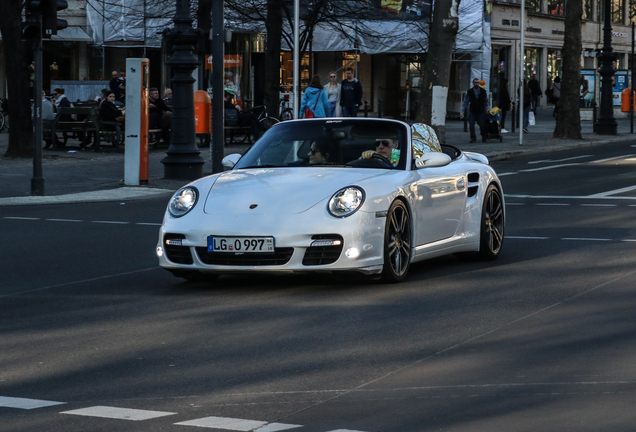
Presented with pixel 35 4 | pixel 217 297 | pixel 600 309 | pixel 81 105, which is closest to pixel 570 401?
pixel 600 309

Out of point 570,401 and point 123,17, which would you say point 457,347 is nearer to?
point 570,401

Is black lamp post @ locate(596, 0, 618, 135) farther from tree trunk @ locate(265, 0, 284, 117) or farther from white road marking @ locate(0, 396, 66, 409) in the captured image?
white road marking @ locate(0, 396, 66, 409)

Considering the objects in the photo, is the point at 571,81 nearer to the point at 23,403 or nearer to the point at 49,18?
the point at 49,18

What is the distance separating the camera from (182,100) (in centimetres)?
2059

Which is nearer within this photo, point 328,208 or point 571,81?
point 328,208

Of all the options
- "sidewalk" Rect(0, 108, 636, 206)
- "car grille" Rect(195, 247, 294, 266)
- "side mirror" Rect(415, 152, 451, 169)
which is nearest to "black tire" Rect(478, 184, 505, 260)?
"side mirror" Rect(415, 152, 451, 169)

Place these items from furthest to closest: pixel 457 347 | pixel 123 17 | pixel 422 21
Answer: pixel 422 21, pixel 123 17, pixel 457 347

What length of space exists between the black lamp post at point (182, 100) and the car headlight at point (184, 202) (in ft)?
38.0

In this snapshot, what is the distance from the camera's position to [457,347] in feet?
21.9

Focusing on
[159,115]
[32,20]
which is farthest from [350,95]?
[32,20]

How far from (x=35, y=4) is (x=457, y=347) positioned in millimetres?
12339

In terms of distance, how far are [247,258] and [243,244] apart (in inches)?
5.0

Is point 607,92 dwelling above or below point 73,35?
below

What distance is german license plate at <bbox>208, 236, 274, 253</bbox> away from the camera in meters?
8.45
